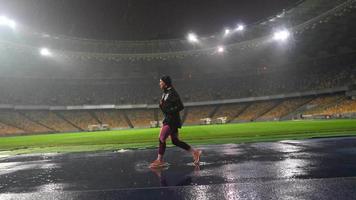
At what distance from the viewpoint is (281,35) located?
5284 centimetres

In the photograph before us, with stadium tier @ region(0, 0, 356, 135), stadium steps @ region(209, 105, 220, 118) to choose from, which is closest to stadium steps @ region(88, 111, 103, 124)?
stadium tier @ region(0, 0, 356, 135)

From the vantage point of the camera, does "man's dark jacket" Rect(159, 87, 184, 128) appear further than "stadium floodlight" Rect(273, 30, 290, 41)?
No

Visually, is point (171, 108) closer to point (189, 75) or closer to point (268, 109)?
point (268, 109)

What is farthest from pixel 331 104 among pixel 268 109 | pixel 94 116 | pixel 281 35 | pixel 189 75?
pixel 94 116

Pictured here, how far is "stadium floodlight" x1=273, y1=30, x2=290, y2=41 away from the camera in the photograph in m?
52.4

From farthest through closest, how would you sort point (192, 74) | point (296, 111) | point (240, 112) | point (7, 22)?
point (192, 74)
point (240, 112)
point (296, 111)
point (7, 22)

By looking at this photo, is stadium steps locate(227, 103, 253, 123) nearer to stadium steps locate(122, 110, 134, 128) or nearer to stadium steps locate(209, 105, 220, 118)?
stadium steps locate(209, 105, 220, 118)

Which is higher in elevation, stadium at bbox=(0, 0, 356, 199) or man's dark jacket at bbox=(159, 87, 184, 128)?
stadium at bbox=(0, 0, 356, 199)

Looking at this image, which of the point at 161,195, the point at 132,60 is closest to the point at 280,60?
the point at 132,60

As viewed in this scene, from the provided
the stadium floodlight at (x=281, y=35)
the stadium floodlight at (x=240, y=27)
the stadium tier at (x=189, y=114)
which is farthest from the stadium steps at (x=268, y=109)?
the stadium floodlight at (x=240, y=27)

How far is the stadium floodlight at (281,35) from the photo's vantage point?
52.4m

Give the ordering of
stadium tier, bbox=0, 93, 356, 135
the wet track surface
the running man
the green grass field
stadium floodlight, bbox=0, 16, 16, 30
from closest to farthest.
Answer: the wet track surface
the running man
the green grass field
stadium tier, bbox=0, 93, 356, 135
stadium floodlight, bbox=0, 16, 16, 30

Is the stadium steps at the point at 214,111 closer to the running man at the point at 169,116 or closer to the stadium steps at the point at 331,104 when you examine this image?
the stadium steps at the point at 331,104

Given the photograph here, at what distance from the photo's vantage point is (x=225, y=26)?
56.8 meters
